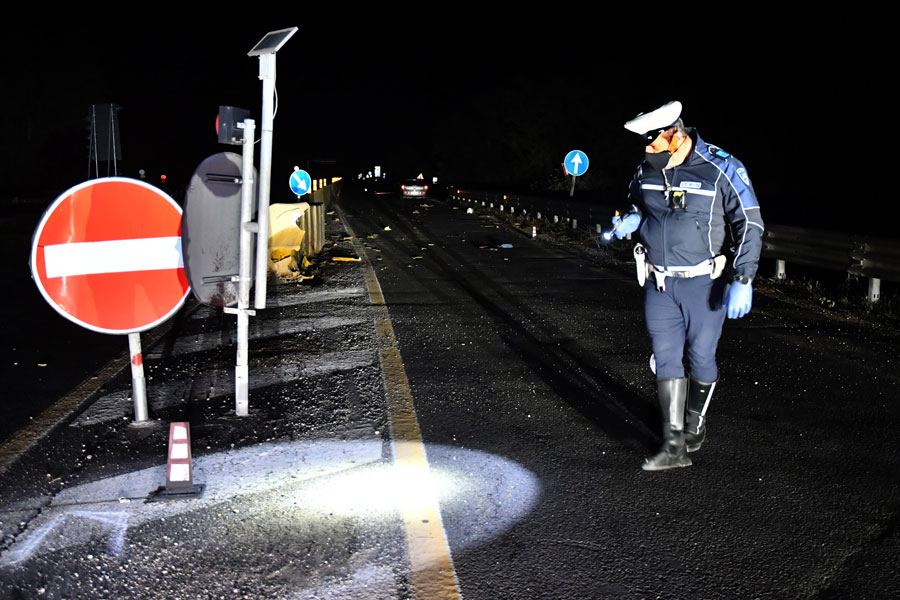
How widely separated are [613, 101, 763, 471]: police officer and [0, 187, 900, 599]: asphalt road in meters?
0.43

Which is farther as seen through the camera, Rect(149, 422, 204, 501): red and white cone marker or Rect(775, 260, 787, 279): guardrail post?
Rect(775, 260, 787, 279): guardrail post

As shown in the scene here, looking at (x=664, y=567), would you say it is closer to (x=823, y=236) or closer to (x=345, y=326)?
(x=345, y=326)

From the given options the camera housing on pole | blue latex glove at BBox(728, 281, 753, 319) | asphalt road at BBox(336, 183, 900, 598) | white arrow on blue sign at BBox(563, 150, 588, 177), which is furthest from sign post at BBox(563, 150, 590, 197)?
blue latex glove at BBox(728, 281, 753, 319)

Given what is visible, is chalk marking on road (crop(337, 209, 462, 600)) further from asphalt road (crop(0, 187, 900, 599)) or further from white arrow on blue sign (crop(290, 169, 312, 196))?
white arrow on blue sign (crop(290, 169, 312, 196))

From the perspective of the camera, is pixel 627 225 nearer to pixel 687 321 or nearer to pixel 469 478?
pixel 687 321

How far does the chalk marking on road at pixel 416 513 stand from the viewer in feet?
10.0

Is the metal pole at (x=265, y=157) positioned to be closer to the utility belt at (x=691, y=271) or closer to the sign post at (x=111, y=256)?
the sign post at (x=111, y=256)

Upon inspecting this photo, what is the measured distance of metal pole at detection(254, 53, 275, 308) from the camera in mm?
4461

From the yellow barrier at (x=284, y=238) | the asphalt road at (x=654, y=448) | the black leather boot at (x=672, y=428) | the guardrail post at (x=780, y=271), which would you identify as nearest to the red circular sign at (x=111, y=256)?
the asphalt road at (x=654, y=448)

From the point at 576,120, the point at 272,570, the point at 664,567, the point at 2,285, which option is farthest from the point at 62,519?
the point at 576,120

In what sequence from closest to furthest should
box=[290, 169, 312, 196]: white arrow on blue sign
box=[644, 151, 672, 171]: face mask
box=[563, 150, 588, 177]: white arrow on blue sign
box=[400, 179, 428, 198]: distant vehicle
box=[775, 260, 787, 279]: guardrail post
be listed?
1. box=[644, 151, 672, 171]: face mask
2. box=[775, 260, 787, 279]: guardrail post
3. box=[290, 169, 312, 196]: white arrow on blue sign
4. box=[563, 150, 588, 177]: white arrow on blue sign
5. box=[400, 179, 428, 198]: distant vehicle

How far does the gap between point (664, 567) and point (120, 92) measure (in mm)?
99037

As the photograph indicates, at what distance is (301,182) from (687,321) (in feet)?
41.7

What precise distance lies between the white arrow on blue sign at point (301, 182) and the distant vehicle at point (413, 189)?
2825cm
